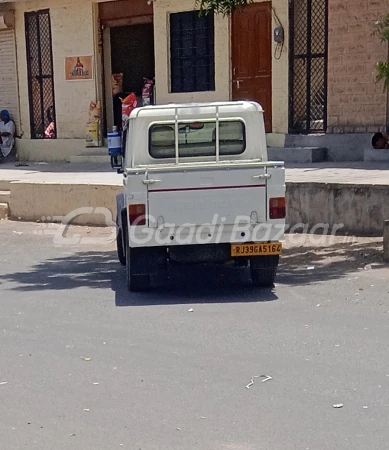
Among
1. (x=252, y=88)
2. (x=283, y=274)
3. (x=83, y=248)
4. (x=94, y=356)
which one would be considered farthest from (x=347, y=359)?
(x=252, y=88)

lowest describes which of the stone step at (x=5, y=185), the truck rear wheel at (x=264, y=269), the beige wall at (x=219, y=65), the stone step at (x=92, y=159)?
the truck rear wheel at (x=264, y=269)

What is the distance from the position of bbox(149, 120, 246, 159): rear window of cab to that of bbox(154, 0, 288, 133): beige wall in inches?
305

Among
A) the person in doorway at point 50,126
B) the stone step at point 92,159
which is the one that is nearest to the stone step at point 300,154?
the stone step at point 92,159

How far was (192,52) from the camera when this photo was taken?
59.1ft

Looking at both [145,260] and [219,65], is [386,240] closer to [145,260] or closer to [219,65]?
[145,260]

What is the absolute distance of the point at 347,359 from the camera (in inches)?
235

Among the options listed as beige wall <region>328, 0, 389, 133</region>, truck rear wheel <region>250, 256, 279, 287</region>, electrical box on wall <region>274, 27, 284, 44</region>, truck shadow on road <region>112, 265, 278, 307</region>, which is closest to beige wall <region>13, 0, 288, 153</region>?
electrical box on wall <region>274, 27, 284, 44</region>

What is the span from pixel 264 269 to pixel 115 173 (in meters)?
8.12

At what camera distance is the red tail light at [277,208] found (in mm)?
8203

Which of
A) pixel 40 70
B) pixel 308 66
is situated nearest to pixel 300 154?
pixel 308 66

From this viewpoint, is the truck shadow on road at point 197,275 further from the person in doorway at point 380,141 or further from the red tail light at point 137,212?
the person in doorway at point 380,141

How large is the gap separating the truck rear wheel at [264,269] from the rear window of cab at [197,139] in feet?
4.38

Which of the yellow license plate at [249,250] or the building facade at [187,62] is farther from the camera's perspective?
the building facade at [187,62]

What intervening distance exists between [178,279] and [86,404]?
4476mm
